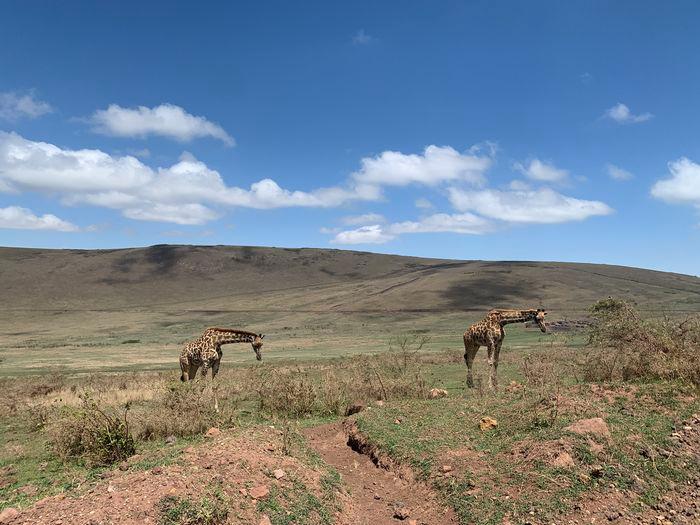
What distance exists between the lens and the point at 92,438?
35.2 ft

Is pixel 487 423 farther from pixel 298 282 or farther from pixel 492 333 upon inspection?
pixel 298 282

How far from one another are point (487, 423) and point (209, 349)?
1111cm

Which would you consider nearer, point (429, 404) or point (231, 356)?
point (429, 404)

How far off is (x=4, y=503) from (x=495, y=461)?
7653 millimetres

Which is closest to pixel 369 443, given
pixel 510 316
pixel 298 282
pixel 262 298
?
pixel 510 316

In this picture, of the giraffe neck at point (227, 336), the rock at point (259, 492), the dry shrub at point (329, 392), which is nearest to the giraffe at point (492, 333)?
the dry shrub at point (329, 392)

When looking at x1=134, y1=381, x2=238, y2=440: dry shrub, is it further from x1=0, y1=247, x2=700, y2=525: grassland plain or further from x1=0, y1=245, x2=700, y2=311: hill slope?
x1=0, y1=245, x2=700, y2=311: hill slope

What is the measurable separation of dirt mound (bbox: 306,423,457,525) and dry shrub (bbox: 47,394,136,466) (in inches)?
151

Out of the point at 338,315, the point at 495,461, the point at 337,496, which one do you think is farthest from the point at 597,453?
the point at 338,315

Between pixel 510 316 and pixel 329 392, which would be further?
pixel 510 316

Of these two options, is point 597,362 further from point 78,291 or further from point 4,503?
point 78,291

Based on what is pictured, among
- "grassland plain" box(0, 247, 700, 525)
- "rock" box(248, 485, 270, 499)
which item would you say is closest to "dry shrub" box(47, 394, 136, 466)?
"grassland plain" box(0, 247, 700, 525)

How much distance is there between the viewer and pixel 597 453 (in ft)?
27.2

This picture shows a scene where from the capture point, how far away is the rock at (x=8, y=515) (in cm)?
670
